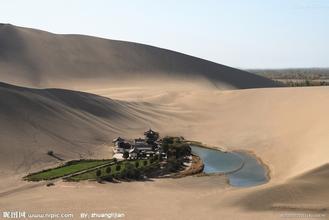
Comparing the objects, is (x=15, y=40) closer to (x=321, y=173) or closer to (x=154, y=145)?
(x=154, y=145)

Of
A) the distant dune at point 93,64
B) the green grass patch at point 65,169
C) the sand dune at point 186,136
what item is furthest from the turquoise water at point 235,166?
the distant dune at point 93,64

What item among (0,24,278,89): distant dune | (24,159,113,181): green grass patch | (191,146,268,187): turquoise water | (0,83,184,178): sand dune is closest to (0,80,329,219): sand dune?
(0,83,184,178): sand dune

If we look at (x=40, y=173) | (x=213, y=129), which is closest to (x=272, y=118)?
(x=213, y=129)

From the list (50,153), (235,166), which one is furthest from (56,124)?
(235,166)

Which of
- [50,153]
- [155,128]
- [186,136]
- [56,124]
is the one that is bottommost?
[50,153]

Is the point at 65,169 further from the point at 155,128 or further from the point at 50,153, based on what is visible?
the point at 155,128

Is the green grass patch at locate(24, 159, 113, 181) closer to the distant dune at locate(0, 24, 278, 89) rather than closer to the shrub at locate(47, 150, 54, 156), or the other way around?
the shrub at locate(47, 150, 54, 156)
